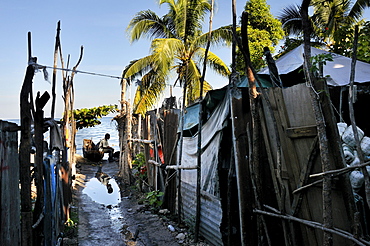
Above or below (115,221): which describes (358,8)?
above

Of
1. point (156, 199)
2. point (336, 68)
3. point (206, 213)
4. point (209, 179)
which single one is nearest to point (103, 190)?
point (156, 199)

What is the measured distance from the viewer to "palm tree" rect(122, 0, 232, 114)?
53.5ft

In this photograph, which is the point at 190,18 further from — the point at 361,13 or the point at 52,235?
the point at 52,235

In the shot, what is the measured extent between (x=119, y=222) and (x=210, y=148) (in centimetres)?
382

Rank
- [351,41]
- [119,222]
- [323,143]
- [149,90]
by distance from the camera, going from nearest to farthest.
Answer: [323,143] → [119,222] → [351,41] → [149,90]

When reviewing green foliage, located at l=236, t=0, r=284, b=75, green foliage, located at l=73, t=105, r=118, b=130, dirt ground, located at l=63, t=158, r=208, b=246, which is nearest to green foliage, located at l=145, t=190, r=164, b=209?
dirt ground, located at l=63, t=158, r=208, b=246

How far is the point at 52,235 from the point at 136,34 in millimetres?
14283

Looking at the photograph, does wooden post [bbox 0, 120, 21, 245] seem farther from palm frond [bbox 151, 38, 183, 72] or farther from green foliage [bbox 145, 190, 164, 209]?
A: palm frond [bbox 151, 38, 183, 72]

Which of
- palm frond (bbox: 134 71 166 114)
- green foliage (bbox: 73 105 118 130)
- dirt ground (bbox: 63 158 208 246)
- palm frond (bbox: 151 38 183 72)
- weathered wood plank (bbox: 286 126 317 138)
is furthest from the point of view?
green foliage (bbox: 73 105 118 130)

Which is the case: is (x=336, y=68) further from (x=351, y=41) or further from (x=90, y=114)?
(x=90, y=114)

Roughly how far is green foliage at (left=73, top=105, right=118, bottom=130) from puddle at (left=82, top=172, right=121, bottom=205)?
776 centimetres

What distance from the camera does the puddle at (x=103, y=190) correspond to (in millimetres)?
11336

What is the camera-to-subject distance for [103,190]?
1295 centimetres

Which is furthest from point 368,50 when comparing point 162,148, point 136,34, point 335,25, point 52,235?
point 136,34
